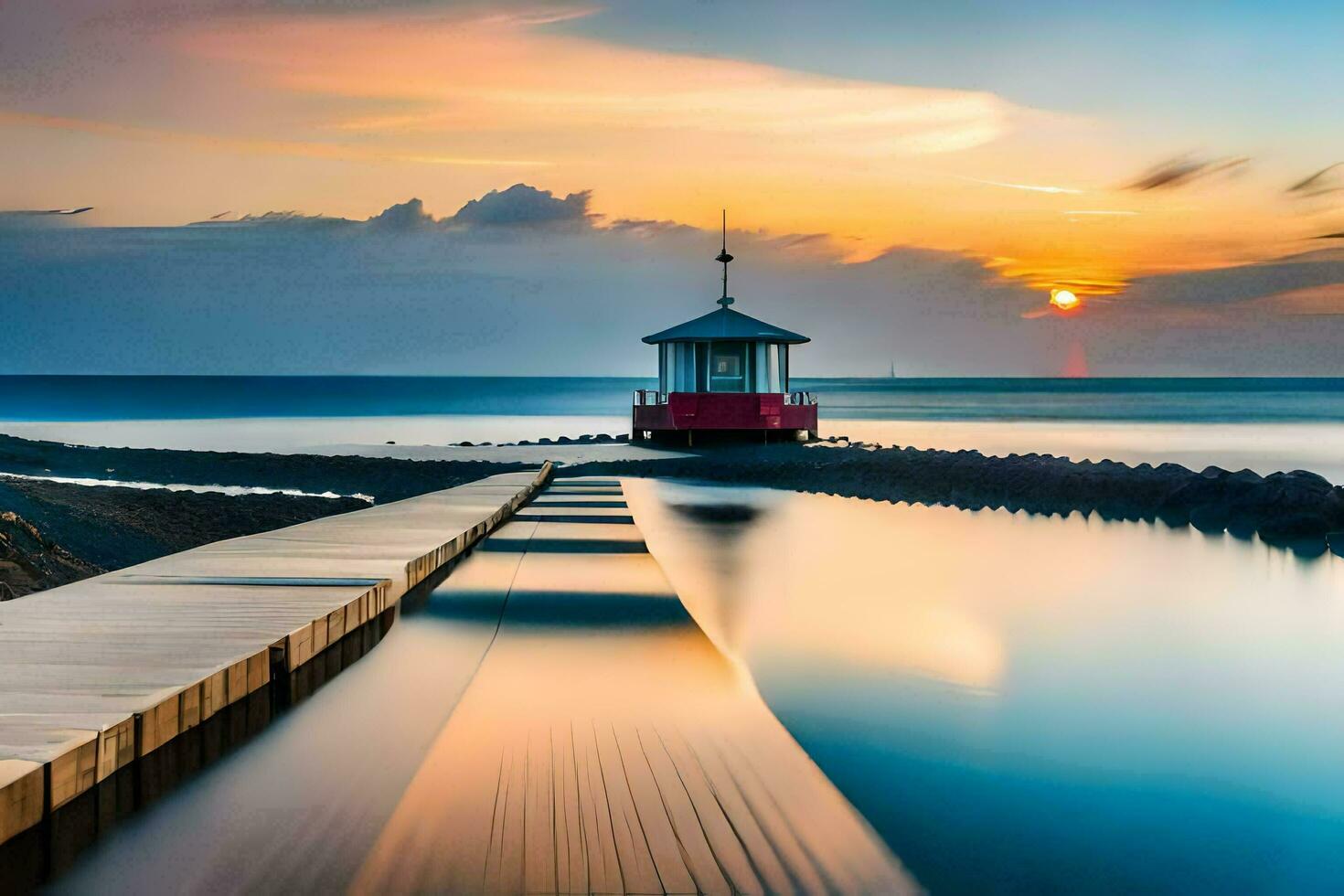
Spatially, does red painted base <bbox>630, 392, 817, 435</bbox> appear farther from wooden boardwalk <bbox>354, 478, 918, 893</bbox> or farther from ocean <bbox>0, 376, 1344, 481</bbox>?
wooden boardwalk <bbox>354, 478, 918, 893</bbox>

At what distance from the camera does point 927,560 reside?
467 inches

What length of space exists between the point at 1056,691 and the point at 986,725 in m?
0.96

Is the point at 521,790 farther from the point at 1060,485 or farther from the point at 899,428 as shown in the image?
the point at 899,428

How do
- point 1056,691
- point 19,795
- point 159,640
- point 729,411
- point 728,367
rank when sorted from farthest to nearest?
point 728,367
point 729,411
point 1056,691
point 159,640
point 19,795

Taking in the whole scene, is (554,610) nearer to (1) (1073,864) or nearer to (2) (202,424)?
(1) (1073,864)

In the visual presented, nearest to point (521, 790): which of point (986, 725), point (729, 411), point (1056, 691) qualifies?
point (986, 725)

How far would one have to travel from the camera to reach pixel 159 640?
4.80 metres

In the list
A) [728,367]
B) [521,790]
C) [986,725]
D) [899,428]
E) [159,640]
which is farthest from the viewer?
[899,428]

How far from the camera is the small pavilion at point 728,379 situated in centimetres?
2573

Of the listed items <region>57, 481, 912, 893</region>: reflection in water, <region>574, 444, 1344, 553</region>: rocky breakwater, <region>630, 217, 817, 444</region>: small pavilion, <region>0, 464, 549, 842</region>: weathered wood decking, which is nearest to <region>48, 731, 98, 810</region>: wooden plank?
<region>0, 464, 549, 842</region>: weathered wood decking

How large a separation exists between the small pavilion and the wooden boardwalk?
61.8ft

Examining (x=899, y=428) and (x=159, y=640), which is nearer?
(x=159, y=640)

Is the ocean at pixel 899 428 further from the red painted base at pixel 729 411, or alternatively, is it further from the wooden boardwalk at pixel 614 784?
the wooden boardwalk at pixel 614 784

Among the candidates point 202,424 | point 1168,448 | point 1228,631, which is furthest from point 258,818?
point 202,424
